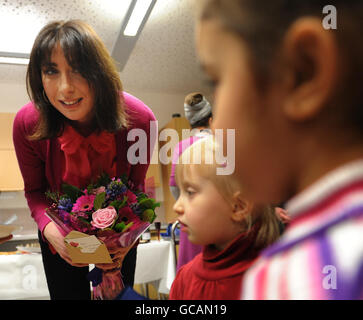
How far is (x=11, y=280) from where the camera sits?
1762mm

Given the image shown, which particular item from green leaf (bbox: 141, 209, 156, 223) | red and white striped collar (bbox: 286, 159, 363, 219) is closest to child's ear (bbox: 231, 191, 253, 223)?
green leaf (bbox: 141, 209, 156, 223)

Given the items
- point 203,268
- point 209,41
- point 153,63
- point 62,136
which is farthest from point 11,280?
point 153,63

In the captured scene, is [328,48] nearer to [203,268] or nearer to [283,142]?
[283,142]

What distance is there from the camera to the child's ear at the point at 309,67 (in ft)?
0.83

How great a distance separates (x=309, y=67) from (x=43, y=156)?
93 cm

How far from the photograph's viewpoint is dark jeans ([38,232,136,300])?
3.37ft

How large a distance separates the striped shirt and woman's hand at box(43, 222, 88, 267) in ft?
2.49

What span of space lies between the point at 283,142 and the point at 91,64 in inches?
30.9

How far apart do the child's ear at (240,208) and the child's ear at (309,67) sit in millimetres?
614

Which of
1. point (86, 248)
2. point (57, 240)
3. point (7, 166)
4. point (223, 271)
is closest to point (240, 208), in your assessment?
point (223, 271)

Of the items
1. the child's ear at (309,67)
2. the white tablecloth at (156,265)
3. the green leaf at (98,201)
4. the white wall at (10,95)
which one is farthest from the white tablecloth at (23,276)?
the white wall at (10,95)

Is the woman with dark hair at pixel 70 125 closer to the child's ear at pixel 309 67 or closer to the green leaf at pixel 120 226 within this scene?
the green leaf at pixel 120 226

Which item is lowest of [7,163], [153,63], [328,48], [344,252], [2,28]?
[7,163]

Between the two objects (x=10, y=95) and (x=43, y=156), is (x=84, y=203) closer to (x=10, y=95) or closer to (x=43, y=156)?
(x=43, y=156)
